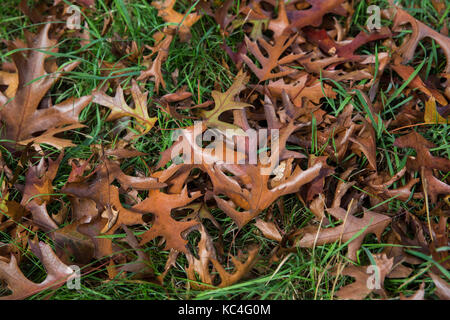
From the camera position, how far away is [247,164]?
5.41 ft

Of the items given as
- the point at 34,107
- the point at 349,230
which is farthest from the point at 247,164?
the point at 34,107

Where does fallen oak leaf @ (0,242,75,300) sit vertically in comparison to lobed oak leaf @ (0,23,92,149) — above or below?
below

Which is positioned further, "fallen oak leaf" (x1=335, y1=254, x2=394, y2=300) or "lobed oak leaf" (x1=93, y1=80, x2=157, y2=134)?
"lobed oak leaf" (x1=93, y1=80, x2=157, y2=134)

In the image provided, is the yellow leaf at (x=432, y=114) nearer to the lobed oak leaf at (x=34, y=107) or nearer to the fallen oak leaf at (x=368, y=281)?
the fallen oak leaf at (x=368, y=281)

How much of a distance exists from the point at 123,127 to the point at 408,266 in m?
1.41

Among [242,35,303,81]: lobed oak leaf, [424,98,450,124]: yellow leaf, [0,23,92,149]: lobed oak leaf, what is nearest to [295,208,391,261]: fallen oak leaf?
[424,98,450,124]: yellow leaf

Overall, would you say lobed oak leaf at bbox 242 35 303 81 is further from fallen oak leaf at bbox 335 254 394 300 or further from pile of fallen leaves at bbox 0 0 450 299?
fallen oak leaf at bbox 335 254 394 300

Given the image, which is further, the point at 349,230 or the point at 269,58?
the point at 269,58

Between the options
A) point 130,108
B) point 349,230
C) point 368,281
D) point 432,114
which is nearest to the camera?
point 368,281

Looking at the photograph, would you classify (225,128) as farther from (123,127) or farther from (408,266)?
(408,266)

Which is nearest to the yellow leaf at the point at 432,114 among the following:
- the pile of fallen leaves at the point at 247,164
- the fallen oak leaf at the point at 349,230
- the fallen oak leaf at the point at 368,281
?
A: the pile of fallen leaves at the point at 247,164

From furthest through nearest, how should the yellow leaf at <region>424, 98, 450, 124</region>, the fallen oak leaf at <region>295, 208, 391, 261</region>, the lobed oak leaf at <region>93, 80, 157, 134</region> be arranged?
the lobed oak leaf at <region>93, 80, 157, 134</region> < the yellow leaf at <region>424, 98, 450, 124</region> < the fallen oak leaf at <region>295, 208, 391, 261</region>

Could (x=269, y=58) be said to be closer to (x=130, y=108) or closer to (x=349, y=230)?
(x=130, y=108)

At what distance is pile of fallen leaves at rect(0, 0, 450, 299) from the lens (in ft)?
5.32
